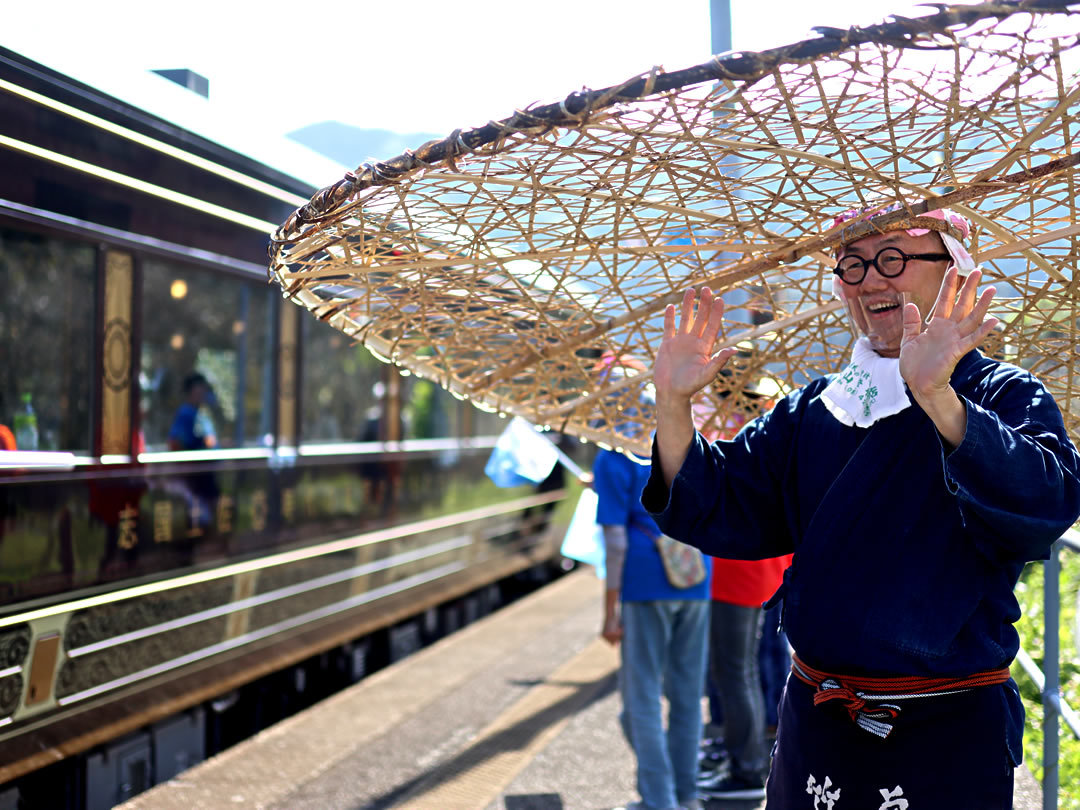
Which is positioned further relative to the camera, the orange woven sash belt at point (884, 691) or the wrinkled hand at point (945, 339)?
the orange woven sash belt at point (884, 691)

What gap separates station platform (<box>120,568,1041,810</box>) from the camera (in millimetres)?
4242

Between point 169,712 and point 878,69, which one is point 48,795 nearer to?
point 169,712

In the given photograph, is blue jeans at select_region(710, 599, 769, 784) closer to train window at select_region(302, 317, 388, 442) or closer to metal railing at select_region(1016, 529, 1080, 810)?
metal railing at select_region(1016, 529, 1080, 810)

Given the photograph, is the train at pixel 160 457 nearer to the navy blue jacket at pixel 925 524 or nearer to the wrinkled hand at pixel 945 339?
the navy blue jacket at pixel 925 524

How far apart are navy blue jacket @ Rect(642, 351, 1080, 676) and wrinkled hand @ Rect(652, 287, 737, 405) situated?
0.15 meters

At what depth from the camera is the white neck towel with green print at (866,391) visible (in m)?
1.81

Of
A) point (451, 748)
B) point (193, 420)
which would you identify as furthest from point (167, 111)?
point (451, 748)

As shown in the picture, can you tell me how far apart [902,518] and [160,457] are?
3.53 meters

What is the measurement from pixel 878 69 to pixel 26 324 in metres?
3.32

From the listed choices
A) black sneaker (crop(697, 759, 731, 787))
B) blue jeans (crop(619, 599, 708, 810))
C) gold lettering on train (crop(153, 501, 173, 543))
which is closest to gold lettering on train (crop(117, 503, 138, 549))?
gold lettering on train (crop(153, 501, 173, 543))

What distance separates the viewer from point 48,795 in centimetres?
410

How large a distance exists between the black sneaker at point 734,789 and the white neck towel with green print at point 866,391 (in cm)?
270

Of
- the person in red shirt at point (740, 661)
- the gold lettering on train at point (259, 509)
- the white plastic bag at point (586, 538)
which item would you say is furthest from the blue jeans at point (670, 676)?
the gold lettering on train at point (259, 509)

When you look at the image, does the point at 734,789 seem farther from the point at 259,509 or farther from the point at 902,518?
the point at 902,518
